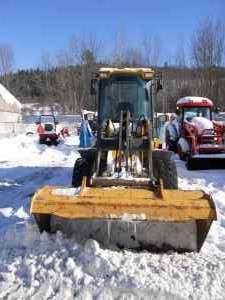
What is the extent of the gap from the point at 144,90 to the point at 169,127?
9.54 meters

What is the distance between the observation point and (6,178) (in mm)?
12578

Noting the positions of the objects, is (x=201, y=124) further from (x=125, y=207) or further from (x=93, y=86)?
(x=125, y=207)

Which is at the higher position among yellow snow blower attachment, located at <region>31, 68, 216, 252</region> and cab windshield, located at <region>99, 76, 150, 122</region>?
cab windshield, located at <region>99, 76, 150, 122</region>

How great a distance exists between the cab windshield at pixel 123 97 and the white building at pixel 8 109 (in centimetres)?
2316

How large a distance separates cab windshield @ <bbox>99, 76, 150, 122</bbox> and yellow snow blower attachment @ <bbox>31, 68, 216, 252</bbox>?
702 mm

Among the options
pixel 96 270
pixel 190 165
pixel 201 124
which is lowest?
pixel 96 270

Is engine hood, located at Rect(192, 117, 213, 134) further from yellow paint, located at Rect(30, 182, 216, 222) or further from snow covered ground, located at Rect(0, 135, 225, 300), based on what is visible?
yellow paint, located at Rect(30, 182, 216, 222)

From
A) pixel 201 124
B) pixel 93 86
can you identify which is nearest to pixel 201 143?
pixel 201 124

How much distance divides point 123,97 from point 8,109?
83.6 feet

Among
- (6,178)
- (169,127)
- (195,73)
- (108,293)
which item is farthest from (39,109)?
(108,293)

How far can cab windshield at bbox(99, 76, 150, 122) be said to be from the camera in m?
8.48

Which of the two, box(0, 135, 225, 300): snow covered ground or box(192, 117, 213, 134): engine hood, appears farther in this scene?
box(192, 117, 213, 134): engine hood

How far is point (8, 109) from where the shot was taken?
33031 millimetres

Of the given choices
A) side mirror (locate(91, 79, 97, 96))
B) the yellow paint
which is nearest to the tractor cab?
side mirror (locate(91, 79, 97, 96))
